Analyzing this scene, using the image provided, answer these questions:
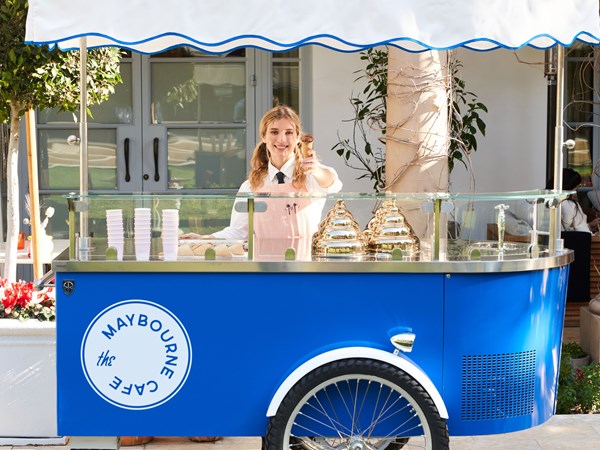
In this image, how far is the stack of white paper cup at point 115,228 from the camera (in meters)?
3.86

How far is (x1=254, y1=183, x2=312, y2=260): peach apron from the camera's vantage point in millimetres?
3871

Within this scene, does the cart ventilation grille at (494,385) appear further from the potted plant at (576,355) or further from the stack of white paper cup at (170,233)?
the potted plant at (576,355)

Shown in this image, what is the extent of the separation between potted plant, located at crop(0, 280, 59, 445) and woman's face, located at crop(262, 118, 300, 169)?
134cm

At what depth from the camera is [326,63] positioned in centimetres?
837

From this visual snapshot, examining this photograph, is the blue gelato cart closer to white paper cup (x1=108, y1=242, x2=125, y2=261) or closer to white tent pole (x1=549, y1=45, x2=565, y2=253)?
white paper cup (x1=108, y1=242, x2=125, y2=261)

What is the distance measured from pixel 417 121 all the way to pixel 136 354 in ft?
8.39

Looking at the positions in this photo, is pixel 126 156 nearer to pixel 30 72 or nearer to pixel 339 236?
pixel 30 72

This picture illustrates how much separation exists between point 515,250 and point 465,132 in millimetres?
4230

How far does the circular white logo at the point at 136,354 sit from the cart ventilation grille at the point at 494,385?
110cm

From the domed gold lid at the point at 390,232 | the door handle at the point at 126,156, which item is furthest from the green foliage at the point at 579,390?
the door handle at the point at 126,156

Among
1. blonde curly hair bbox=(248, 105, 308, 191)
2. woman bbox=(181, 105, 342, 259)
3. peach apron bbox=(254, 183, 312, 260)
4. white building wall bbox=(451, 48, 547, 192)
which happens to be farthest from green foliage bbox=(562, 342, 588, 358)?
peach apron bbox=(254, 183, 312, 260)

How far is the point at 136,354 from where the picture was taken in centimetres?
380

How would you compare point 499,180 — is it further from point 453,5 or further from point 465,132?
point 453,5

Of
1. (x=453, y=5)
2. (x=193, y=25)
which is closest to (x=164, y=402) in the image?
(x=193, y=25)
